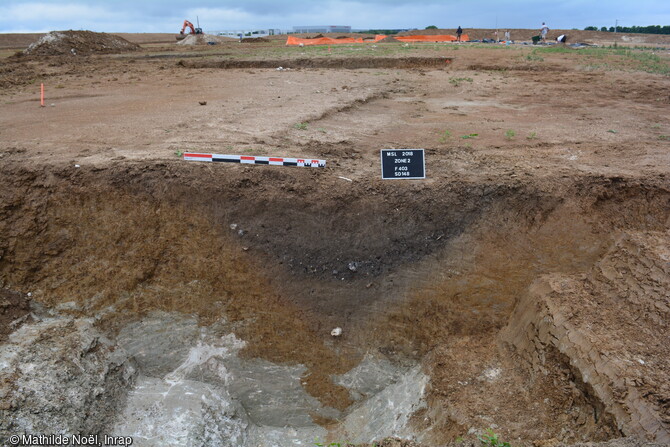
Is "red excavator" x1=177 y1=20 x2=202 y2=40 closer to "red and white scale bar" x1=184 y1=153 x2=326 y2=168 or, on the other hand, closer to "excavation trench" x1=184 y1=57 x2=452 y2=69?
"excavation trench" x1=184 y1=57 x2=452 y2=69

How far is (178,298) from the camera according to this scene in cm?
585

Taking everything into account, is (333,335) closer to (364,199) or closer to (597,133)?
(364,199)

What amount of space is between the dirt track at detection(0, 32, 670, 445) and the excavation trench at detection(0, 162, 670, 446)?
25mm

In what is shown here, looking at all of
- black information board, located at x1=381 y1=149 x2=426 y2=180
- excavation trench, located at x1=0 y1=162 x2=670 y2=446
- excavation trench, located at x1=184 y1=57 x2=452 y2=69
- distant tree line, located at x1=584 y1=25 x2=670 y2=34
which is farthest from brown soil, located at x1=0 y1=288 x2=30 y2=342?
distant tree line, located at x1=584 y1=25 x2=670 y2=34

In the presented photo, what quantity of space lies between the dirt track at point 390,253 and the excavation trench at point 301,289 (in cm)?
3

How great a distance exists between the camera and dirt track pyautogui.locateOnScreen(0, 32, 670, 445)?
4.73 m

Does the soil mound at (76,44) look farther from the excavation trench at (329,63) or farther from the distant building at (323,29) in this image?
the distant building at (323,29)

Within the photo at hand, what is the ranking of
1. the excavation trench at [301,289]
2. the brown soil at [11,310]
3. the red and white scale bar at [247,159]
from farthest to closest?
the red and white scale bar at [247,159] → the brown soil at [11,310] → the excavation trench at [301,289]

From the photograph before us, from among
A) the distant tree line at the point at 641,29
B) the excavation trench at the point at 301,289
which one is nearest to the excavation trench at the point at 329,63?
the excavation trench at the point at 301,289

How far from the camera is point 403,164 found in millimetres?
6254

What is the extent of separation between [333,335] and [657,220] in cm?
447

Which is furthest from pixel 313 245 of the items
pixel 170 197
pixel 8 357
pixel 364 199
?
pixel 8 357

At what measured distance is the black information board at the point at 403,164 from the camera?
6230mm

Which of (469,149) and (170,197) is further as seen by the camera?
(469,149)
